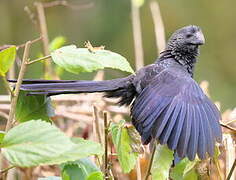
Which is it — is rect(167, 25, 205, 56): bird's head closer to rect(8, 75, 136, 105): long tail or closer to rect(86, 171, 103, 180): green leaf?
rect(8, 75, 136, 105): long tail

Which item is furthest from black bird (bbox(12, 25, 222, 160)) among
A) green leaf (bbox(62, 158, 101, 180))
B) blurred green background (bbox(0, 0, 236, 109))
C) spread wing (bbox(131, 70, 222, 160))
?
blurred green background (bbox(0, 0, 236, 109))

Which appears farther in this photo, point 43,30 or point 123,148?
point 43,30

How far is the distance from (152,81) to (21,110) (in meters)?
1.05

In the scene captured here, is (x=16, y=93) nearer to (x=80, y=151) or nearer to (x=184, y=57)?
(x=80, y=151)

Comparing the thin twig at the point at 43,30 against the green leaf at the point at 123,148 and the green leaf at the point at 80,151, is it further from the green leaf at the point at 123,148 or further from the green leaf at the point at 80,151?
the green leaf at the point at 80,151

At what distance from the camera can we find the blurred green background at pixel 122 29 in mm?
7105

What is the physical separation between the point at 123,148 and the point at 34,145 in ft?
1.44

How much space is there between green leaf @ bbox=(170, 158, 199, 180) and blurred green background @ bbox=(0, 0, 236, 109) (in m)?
5.00

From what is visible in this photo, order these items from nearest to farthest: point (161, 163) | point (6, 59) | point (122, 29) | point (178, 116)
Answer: point (6, 59) → point (161, 163) → point (178, 116) → point (122, 29)

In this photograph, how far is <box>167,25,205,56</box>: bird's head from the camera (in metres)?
2.91

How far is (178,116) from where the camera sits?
7.09 feet

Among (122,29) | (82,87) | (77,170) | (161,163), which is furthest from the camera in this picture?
(122,29)

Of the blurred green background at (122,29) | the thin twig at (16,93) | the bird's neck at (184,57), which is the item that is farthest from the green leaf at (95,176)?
the blurred green background at (122,29)

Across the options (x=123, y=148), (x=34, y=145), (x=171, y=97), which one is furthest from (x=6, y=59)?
(x=171, y=97)
